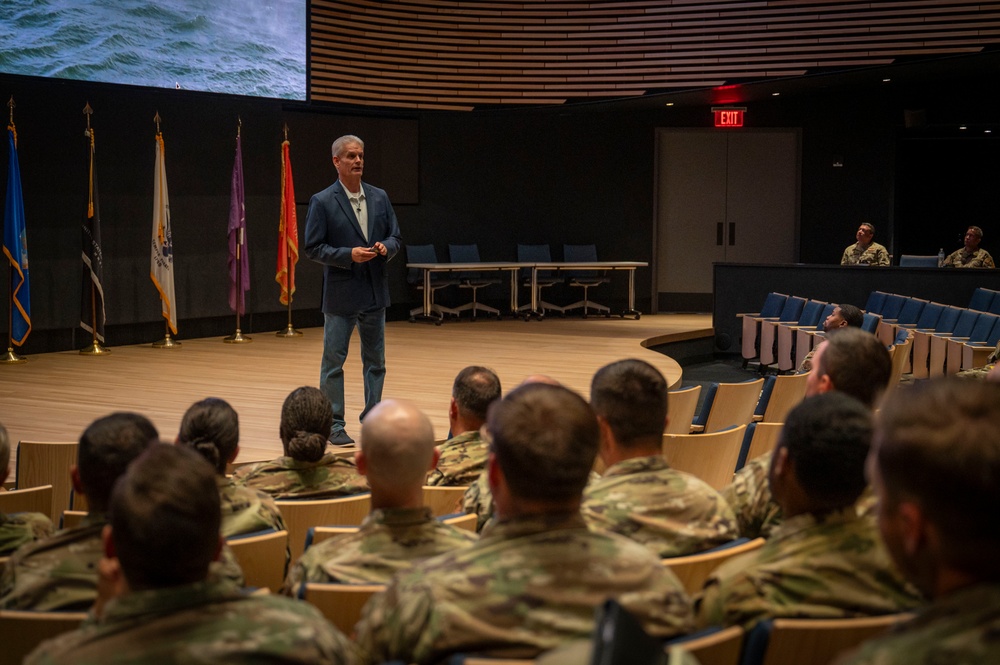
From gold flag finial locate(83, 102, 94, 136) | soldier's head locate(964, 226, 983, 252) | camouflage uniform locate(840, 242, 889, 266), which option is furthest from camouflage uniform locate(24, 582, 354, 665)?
soldier's head locate(964, 226, 983, 252)

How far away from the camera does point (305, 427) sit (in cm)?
352

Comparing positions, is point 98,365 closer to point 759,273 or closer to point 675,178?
point 759,273

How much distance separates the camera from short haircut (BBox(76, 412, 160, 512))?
7.72 ft

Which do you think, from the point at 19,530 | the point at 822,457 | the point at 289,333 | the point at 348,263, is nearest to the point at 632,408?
the point at 822,457

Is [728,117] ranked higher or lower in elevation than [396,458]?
higher

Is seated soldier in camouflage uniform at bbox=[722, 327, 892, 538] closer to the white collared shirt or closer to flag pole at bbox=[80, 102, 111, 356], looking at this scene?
the white collared shirt

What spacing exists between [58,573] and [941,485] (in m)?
1.76

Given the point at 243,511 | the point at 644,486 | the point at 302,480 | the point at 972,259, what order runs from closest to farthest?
1. the point at 644,486
2. the point at 243,511
3. the point at 302,480
4. the point at 972,259

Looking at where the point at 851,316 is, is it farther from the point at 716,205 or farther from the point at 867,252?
the point at 716,205

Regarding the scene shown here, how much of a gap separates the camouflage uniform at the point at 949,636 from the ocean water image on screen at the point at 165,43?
956 cm

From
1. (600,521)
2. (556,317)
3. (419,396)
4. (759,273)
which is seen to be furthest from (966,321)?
(600,521)

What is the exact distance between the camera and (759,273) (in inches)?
468

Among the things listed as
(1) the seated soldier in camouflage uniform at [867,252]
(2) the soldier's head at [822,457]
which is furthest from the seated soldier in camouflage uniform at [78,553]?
(1) the seated soldier in camouflage uniform at [867,252]

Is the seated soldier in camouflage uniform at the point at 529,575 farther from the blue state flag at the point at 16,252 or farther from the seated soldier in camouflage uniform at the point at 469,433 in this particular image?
the blue state flag at the point at 16,252
